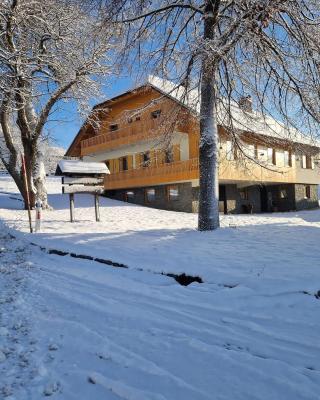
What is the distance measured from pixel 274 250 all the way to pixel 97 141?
23338mm

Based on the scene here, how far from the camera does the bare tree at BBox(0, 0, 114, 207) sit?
43.1 feet

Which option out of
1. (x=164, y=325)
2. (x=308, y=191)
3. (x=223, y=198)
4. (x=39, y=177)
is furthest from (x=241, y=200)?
(x=164, y=325)

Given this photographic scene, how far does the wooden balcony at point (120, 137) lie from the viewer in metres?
22.5

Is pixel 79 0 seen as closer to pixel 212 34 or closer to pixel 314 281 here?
pixel 212 34

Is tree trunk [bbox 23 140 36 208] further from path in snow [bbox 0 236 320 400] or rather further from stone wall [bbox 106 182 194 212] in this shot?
path in snow [bbox 0 236 320 400]

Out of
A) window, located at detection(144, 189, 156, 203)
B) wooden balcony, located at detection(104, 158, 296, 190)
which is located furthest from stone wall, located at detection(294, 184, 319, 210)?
window, located at detection(144, 189, 156, 203)

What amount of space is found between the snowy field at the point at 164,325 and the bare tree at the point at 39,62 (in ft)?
30.3

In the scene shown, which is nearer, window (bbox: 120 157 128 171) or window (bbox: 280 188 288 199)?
window (bbox: 120 157 128 171)

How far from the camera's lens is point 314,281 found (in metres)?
4.53

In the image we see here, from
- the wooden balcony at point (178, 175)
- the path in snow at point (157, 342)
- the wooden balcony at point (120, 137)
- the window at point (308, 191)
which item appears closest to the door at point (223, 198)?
the wooden balcony at point (178, 175)

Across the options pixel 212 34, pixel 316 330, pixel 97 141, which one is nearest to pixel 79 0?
pixel 212 34

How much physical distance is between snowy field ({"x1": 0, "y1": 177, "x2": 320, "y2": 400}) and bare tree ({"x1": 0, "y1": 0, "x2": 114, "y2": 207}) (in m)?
Result: 9.24

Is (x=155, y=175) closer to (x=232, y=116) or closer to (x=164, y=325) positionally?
(x=232, y=116)

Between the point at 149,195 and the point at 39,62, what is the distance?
1299 cm
